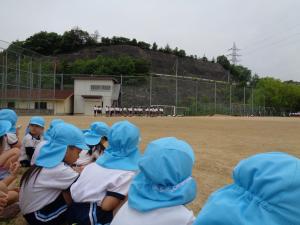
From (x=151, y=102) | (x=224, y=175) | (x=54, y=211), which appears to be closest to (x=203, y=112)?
(x=151, y=102)

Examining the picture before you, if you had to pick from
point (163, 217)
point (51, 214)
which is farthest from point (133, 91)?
point (163, 217)

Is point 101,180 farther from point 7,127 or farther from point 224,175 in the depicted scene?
point 224,175

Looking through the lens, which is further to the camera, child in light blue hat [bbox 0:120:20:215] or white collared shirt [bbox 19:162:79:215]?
child in light blue hat [bbox 0:120:20:215]

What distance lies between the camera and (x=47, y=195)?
11.9 feet

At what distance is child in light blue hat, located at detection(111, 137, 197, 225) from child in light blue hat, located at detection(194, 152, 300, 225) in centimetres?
56

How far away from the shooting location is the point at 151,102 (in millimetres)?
49438

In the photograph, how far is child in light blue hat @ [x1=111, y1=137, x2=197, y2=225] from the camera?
2.05 m

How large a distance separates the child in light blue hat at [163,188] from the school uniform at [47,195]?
1484 millimetres

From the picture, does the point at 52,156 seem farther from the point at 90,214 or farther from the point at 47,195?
the point at 90,214

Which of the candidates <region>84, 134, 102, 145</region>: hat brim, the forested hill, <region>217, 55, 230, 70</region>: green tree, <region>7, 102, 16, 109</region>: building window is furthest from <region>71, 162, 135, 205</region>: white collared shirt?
<region>217, 55, 230, 70</region>: green tree

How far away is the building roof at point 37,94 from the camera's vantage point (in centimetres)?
2582

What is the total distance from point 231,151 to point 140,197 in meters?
7.85

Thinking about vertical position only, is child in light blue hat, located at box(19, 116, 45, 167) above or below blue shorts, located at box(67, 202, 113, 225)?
above

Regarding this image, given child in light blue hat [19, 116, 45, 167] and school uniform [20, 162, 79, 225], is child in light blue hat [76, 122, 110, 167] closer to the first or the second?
school uniform [20, 162, 79, 225]
